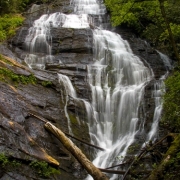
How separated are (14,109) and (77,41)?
29.3 ft

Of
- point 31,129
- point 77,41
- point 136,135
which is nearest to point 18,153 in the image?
point 31,129

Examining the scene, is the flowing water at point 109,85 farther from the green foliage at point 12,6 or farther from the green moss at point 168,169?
the green foliage at point 12,6

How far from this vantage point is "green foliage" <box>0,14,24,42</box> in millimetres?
17845

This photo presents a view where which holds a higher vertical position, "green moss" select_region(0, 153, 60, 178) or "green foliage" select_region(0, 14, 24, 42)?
"green foliage" select_region(0, 14, 24, 42)

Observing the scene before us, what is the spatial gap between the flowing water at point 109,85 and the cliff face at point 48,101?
35 centimetres

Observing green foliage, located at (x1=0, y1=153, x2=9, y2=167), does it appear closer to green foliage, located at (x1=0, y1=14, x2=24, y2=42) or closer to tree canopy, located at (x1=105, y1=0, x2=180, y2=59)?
tree canopy, located at (x1=105, y1=0, x2=180, y2=59)

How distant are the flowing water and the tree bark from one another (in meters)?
0.88

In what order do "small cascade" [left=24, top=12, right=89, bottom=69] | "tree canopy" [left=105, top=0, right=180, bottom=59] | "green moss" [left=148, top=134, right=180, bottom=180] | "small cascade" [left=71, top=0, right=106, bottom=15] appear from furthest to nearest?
"small cascade" [left=71, top=0, right=106, bottom=15]
"small cascade" [left=24, top=12, right=89, bottom=69]
"tree canopy" [left=105, top=0, right=180, bottom=59]
"green moss" [left=148, top=134, right=180, bottom=180]

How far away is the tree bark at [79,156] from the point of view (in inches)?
260

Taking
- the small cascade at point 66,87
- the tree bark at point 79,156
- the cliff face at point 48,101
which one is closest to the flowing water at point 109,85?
the small cascade at point 66,87

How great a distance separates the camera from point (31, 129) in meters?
8.16

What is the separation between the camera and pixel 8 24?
19.2 m

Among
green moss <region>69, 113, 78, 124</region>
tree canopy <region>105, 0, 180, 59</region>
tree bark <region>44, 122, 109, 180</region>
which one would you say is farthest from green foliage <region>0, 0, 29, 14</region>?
tree bark <region>44, 122, 109, 180</region>

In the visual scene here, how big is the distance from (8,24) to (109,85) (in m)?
9.35
